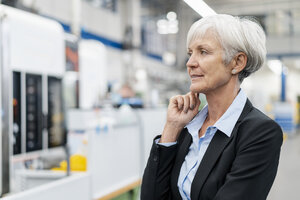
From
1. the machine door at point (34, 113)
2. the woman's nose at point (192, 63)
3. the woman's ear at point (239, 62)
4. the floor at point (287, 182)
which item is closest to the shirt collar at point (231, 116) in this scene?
the woman's ear at point (239, 62)

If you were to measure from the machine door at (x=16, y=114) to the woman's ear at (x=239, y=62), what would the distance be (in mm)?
3729

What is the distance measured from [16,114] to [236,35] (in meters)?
3.87

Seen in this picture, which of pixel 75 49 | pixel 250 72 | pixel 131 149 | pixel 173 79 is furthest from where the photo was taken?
pixel 173 79

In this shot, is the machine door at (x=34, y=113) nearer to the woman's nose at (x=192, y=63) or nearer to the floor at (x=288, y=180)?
the floor at (x=288, y=180)

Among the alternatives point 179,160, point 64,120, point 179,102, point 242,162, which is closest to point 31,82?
point 64,120

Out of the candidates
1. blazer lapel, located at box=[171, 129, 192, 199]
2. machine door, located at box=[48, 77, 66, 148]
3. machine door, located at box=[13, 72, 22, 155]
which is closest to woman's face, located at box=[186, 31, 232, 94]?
blazer lapel, located at box=[171, 129, 192, 199]

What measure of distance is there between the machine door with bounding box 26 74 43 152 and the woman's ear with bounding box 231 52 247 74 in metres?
3.87

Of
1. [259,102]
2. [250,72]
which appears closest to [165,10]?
[259,102]

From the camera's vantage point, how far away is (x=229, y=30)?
1.32 metres

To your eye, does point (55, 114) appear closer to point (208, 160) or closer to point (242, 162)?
point (208, 160)

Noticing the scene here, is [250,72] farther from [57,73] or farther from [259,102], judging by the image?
[259,102]

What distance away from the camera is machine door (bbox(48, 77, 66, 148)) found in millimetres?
5352

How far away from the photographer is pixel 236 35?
132cm

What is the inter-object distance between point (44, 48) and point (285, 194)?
4.30 meters
